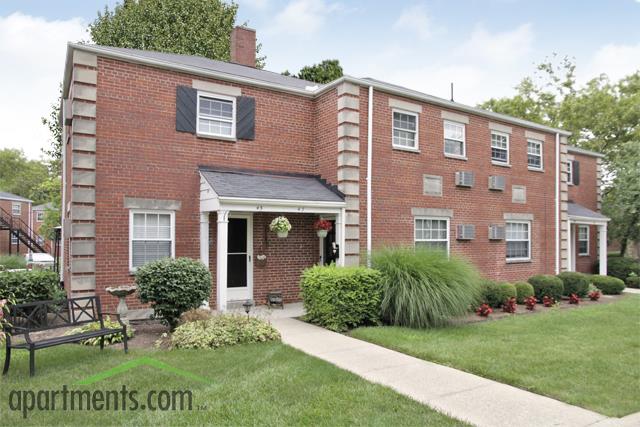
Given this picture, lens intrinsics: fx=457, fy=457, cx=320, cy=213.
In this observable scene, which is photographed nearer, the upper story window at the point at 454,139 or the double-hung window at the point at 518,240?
the upper story window at the point at 454,139

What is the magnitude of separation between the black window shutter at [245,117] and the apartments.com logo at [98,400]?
749cm

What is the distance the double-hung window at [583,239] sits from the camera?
20.4 m

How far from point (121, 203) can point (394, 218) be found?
7.09m

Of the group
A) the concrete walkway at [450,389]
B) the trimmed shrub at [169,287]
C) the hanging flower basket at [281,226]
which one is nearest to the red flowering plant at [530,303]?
the concrete walkway at [450,389]

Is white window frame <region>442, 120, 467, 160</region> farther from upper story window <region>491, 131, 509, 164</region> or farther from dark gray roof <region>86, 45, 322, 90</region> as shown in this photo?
dark gray roof <region>86, 45, 322, 90</region>

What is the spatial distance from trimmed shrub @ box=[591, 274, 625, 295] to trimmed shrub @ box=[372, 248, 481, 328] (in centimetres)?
863

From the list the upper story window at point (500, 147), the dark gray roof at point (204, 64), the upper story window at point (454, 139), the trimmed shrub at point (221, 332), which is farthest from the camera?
the upper story window at point (500, 147)

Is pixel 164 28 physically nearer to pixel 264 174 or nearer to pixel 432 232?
pixel 264 174

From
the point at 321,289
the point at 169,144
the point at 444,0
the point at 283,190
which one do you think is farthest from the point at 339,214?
the point at 444,0

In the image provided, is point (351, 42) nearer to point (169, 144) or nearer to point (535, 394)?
point (169, 144)

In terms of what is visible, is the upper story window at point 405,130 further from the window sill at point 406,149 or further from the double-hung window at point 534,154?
the double-hung window at point 534,154

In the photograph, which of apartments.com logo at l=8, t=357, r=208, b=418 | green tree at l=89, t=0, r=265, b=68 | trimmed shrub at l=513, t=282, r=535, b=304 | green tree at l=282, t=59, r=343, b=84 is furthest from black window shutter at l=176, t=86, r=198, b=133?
green tree at l=282, t=59, r=343, b=84

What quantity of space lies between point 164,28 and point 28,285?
18.9m

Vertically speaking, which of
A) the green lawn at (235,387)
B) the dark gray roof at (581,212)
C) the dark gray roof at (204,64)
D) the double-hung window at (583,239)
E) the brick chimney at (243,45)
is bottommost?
the green lawn at (235,387)
